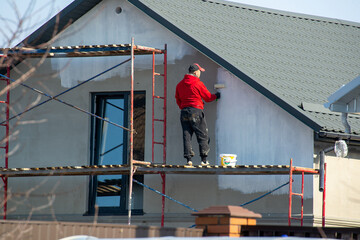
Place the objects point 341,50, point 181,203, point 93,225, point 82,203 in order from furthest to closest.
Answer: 1. point 341,50
2. point 82,203
3. point 181,203
4. point 93,225

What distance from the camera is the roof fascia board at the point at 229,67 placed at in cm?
1451

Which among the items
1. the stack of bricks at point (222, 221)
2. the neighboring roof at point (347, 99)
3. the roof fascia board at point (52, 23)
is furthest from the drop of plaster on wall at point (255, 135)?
the stack of bricks at point (222, 221)

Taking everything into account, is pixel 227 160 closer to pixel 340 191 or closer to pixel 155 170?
pixel 155 170

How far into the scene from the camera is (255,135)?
1546 cm

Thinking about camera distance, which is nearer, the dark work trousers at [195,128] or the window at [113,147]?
the dark work trousers at [195,128]

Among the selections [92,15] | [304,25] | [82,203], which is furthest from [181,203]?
[304,25]

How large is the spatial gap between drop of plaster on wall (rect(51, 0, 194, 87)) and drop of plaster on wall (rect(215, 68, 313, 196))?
1380 millimetres

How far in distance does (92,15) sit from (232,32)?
293 cm

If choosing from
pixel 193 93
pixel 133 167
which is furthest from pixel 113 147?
pixel 193 93

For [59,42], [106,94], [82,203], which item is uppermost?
[59,42]

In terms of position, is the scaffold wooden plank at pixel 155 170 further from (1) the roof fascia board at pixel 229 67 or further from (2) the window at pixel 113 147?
(1) the roof fascia board at pixel 229 67

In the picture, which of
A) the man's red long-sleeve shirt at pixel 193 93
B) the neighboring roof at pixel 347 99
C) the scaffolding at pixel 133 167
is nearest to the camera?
the neighboring roof at pixel 347 99

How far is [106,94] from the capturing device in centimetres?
1716

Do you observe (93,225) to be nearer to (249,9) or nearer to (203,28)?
(203,28)
